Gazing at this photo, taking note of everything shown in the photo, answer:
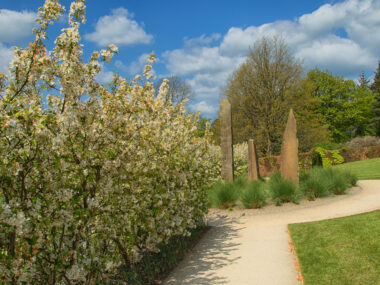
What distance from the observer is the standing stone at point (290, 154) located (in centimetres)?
1109

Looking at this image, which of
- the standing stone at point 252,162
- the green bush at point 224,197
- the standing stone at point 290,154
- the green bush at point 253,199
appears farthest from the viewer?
the standing stone at point 252,162

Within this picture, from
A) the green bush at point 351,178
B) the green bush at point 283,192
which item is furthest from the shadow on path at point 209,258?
the green bush at point 351,178

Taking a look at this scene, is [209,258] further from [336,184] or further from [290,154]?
[336,184]

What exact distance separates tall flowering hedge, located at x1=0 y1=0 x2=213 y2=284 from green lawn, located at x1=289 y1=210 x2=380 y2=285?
2.58 m

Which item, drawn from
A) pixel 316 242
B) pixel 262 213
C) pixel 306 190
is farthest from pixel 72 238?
pixel 306 190

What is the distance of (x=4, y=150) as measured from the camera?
280cm

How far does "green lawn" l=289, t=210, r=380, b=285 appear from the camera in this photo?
15.1 feet

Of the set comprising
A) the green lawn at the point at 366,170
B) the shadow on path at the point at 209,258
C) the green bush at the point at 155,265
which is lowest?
the shadow on path at the point at 209,258

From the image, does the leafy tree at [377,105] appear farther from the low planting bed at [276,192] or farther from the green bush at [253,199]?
the green bush at [253,199]

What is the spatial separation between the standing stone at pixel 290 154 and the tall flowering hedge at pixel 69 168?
716cm

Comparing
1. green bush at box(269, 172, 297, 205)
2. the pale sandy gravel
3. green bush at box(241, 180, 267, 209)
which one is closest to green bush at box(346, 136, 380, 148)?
the pale sandy gravel

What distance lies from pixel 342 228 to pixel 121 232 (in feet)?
15.4

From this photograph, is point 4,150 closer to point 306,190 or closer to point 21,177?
point 21,177

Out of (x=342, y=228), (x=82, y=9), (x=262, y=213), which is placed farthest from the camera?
(x=262, y=213)
